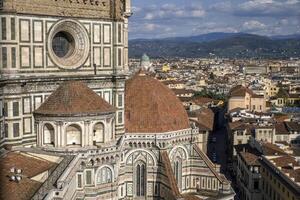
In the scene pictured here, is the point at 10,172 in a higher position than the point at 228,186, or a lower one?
higher

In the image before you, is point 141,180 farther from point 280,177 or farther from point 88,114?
point 280,177

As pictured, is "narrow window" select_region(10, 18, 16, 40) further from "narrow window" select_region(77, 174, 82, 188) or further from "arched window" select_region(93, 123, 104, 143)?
"narrow window" select_region(77, 174, 82, 188)

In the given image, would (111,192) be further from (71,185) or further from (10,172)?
(10,172)

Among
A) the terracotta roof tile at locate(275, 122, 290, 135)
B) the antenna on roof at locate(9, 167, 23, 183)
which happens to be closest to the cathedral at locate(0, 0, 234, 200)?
the antenna on roof at locate(9, 167, 23, 183)

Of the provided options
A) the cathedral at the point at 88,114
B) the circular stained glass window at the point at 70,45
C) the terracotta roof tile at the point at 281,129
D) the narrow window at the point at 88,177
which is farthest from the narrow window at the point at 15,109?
the terracotta roof tile at the point at 281,129

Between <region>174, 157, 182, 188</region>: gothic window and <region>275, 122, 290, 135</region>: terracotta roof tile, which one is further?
<region>275, 122, 290, 135</region>: terracotta roof tile

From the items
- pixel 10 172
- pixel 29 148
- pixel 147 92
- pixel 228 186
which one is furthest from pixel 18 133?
pixel 228 186
